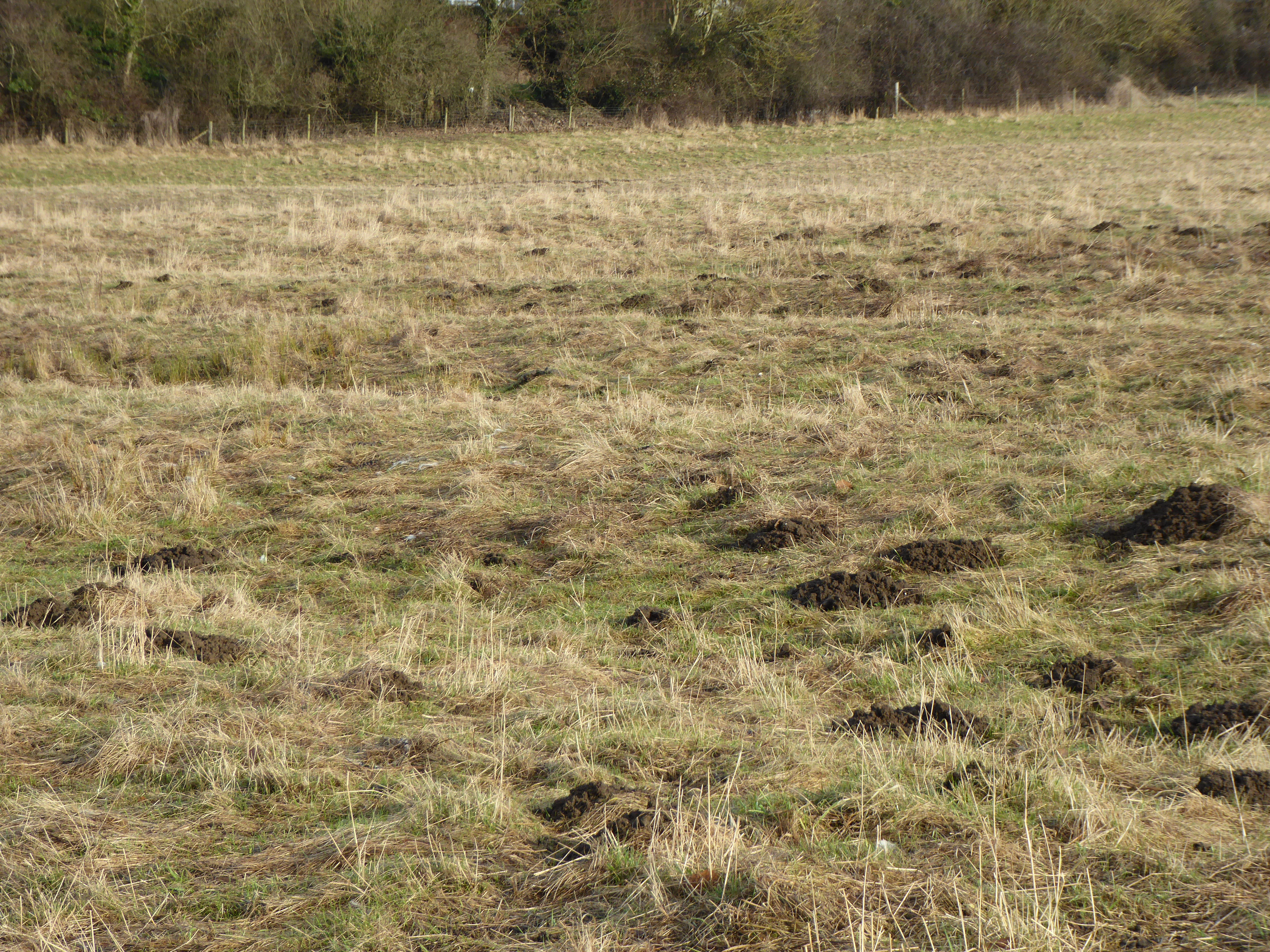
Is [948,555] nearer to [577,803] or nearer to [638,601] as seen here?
[638,601]

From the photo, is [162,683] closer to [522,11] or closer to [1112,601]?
[1112,601]

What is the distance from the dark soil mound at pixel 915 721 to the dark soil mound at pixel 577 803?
3.29 feet

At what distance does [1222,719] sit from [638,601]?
2.95 metres

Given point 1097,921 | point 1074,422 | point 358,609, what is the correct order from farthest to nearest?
point 1074,422 → point 358,609 → point 1097,921

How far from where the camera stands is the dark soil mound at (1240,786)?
338cm

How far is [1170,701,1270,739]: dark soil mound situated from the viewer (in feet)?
12.9

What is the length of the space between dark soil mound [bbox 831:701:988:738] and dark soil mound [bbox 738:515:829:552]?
227cm

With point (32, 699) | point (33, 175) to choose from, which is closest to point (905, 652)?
point (32, 699)

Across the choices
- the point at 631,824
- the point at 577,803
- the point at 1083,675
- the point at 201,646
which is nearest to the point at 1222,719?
the point at 1083,675

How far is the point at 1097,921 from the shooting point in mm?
2820

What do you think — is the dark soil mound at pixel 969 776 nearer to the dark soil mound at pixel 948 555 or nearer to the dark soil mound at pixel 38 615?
the dark soil mound at pixel 948 555

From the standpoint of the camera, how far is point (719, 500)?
7.28 meters

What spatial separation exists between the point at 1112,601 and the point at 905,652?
1.12 m

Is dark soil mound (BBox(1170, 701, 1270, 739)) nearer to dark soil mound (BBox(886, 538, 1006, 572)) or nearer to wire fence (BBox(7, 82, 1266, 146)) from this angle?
dark soil mound (BBox(886, 538, 1006, 572))
